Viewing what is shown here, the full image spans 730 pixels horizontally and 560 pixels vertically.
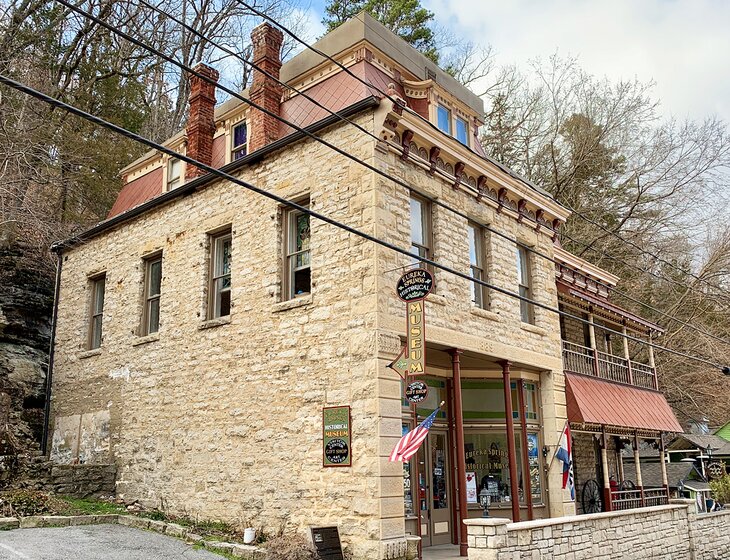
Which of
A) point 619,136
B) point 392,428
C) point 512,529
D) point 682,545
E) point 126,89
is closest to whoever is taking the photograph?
point 512,529

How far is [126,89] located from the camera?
29.7 metres

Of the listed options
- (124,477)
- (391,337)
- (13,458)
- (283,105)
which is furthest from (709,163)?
(13,458)

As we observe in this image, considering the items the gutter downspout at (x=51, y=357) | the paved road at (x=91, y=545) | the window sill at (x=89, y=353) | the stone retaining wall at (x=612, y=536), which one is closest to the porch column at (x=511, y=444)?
the stone retaining wall at (x=612, y=536)

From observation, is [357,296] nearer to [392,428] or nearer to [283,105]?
[392,428]

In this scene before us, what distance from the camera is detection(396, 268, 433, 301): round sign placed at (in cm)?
1092

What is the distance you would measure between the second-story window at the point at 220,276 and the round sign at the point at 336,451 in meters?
4.42

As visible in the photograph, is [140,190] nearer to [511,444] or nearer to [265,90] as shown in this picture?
[265,90]

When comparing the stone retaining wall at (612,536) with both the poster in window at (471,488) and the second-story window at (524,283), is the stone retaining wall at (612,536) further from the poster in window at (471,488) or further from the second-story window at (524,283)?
the second-story window at (524,283)

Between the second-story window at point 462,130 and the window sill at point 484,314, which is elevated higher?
the second-story window at point 462,130

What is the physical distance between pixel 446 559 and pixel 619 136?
25383mm

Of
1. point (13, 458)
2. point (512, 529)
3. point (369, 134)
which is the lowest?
point (512, 529)

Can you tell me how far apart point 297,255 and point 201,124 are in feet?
17.8

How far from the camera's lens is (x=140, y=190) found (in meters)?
19.0

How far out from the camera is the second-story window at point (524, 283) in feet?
52.3
